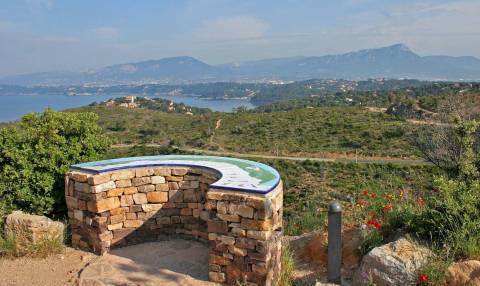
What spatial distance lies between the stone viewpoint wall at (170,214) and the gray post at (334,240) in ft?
2.14

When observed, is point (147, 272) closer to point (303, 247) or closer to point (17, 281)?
point (17, 281)

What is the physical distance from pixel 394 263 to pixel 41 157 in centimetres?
553

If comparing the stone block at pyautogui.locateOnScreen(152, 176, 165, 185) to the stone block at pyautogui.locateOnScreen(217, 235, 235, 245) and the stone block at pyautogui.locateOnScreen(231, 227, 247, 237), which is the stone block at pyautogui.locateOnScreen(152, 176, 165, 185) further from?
the stone block at pyautogui.locateOnScreen(231, 227, 247, 237)

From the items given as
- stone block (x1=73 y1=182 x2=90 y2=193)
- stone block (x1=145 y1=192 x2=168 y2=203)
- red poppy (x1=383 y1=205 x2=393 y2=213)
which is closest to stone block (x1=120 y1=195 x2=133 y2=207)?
stone block (x1=145 y1=192 x2=168 y2=203)

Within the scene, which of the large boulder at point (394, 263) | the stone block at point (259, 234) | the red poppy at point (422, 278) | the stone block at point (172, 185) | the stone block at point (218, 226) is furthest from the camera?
the stone block at point (172, 185)

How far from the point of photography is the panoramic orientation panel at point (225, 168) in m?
5.07

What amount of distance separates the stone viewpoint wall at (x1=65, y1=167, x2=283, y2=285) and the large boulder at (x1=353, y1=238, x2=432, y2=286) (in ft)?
3.60

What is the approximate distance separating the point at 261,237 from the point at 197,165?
202cm

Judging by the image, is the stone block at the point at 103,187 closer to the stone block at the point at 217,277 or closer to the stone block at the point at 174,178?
the stone block at the point at 174,178

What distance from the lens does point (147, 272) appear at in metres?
5.46

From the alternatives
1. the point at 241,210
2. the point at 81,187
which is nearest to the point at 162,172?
the point at 81,187

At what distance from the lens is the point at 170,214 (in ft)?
21.4

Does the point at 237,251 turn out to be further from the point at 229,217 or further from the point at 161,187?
the point at 161,187

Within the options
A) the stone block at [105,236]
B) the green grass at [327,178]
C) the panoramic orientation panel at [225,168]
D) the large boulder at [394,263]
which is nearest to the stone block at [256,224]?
the panoramic orientation panel at [225,168]
